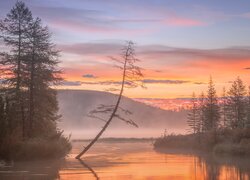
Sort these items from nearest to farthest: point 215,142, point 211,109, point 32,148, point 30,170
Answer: point 30,170
point 32,148
point 215,142
point 211,109

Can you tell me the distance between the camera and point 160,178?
29.0 m

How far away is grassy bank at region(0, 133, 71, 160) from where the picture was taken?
39.9 m

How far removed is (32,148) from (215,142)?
1450 inches

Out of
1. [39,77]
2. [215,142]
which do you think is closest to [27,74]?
[39,77]

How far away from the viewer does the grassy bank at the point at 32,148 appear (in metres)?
39.9

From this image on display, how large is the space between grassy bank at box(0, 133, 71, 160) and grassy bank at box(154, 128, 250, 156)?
80.7ft

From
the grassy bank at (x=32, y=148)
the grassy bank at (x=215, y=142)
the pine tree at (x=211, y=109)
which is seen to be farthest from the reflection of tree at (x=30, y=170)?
the pine tree at (x=211, y=109)

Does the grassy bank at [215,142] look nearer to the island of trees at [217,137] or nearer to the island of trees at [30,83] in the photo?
the island of trees at [217,137]

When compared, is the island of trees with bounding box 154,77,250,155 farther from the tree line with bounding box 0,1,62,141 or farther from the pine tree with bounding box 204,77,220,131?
the tree line with bounding box 0,1,62,141

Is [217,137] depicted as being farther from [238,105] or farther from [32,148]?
[32,148]

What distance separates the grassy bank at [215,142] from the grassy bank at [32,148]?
24586mm

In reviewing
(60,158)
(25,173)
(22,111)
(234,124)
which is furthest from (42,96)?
(234,124)

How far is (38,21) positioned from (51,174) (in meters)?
19.7

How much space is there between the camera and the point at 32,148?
42.0m
